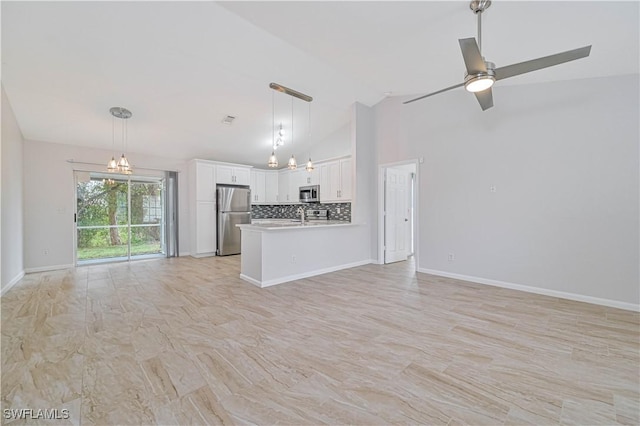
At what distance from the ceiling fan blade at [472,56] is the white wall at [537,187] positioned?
2.37 m

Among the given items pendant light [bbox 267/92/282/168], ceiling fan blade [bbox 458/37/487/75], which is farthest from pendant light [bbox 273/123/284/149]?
ceiling fan blade [bbox 458/37/487/75]

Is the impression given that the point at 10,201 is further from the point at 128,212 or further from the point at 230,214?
the point at 230,214

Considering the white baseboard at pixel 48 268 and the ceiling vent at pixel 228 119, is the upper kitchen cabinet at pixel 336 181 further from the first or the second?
the white baseboard at pixel 48 268

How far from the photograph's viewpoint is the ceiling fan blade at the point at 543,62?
2.01 metres

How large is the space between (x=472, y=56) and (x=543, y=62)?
0.61 metres

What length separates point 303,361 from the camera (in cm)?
211

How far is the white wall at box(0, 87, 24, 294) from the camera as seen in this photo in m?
3.79

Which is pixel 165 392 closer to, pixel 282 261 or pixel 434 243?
pixel 282 261

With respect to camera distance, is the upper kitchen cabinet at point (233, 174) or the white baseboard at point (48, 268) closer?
the white baseboard at point (48, 268)

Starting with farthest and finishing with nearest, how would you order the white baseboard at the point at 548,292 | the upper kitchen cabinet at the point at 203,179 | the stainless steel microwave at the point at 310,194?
the stainless steel microwave at the point at 310,194 < the upper kitchen cabinet at the point at 203,179 < the white baseboard at the point at 548,292

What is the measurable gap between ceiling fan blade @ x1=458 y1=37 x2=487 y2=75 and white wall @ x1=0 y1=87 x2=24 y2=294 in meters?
5.65

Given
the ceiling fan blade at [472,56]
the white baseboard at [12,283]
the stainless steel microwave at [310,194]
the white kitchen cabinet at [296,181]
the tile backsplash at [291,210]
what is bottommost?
the white baseboard at [12,283]

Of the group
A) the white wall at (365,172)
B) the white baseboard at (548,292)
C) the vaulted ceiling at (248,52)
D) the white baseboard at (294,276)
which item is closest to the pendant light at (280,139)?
the vaulted ceiling at (248,52)

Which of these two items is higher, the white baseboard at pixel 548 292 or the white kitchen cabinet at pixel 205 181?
the white kitchen cabinet at pixel 205 181
